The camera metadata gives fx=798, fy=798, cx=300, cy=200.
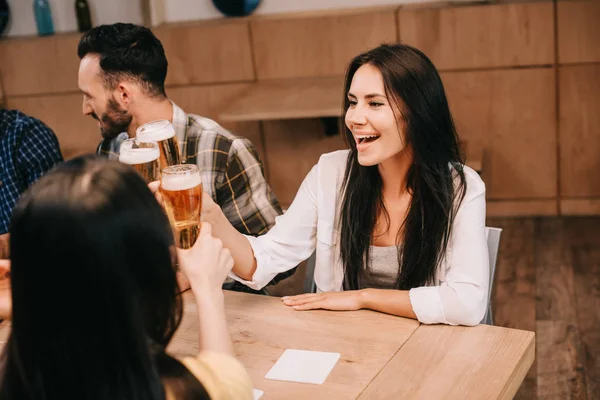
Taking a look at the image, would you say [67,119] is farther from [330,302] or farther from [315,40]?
[330,302]

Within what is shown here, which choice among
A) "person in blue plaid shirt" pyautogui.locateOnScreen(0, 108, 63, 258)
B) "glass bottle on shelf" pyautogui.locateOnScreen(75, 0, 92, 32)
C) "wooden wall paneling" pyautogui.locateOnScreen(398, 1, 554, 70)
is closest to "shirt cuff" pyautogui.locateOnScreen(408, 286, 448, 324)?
"person in blue plaid shirt" pyautogui.locateOnScreen(0, 108, 63, 258)

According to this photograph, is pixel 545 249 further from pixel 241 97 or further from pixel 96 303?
pixel 96 303

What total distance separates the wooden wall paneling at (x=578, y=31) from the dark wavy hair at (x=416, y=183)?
2.42 meters

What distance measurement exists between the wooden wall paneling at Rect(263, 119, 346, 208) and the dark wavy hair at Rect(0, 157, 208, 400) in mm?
3713

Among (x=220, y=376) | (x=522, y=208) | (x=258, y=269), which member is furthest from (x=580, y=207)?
(x=220, y=376)

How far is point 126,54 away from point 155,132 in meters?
0.91

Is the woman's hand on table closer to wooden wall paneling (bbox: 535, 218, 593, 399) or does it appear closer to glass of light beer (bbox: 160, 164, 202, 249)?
glass of light beer (bbox: 160, 164, 202, 249)

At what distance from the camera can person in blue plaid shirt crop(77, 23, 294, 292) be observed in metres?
2.62

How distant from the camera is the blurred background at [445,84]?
14.1 ft

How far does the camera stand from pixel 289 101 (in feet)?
14.1

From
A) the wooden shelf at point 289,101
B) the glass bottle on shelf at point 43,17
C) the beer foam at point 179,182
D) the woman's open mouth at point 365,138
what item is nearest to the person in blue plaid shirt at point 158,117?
the woman's open mouth at point 365,138

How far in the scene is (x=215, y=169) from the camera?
2617mm

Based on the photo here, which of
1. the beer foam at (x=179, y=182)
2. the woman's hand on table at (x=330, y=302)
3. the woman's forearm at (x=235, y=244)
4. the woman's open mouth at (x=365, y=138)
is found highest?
the beer foam at (x=179, y=182)

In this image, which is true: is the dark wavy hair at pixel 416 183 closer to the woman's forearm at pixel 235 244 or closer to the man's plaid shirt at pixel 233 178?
the woman's forearm at pixel 235 244
